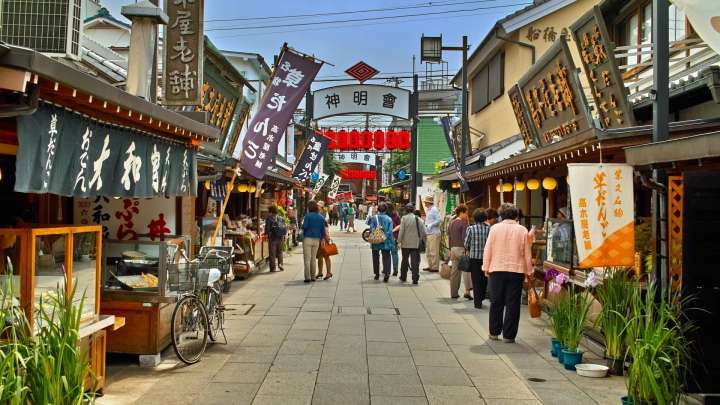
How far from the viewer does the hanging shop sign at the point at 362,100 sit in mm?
28328

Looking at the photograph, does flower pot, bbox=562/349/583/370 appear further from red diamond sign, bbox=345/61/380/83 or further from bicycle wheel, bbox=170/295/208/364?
red diamond sign, bbox=345/61/380/83

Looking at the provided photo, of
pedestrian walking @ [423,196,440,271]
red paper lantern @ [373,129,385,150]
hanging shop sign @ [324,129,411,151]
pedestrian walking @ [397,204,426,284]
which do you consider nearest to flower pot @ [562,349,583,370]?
pedestrian walking @ [397,204,426,284]

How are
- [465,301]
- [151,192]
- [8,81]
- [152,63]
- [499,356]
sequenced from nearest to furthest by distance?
[8,81], [151,192], [499,356], [152,63], [465,301]

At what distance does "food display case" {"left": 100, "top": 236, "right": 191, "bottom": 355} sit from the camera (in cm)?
799

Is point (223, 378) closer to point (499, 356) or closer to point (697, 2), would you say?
point (499, 356)

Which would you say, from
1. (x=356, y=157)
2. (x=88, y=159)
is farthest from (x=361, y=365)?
(x=356, y=157)

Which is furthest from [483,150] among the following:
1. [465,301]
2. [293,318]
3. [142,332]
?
[142,332]

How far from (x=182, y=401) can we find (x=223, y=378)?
3.13ft

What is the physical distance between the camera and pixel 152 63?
9.84 metres

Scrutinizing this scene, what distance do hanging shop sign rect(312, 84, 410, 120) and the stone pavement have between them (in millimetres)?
16128

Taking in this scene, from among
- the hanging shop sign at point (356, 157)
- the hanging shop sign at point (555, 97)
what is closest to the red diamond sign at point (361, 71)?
the hanging shop sign at point (555, 97)

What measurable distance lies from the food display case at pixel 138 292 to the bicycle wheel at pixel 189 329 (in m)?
0.21

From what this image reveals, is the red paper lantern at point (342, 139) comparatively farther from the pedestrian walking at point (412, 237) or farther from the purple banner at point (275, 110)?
the purple banner at point (275, 110)

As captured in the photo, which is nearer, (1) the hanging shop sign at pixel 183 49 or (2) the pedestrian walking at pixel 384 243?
(1) the hanging shop sign at pixel 183 49
